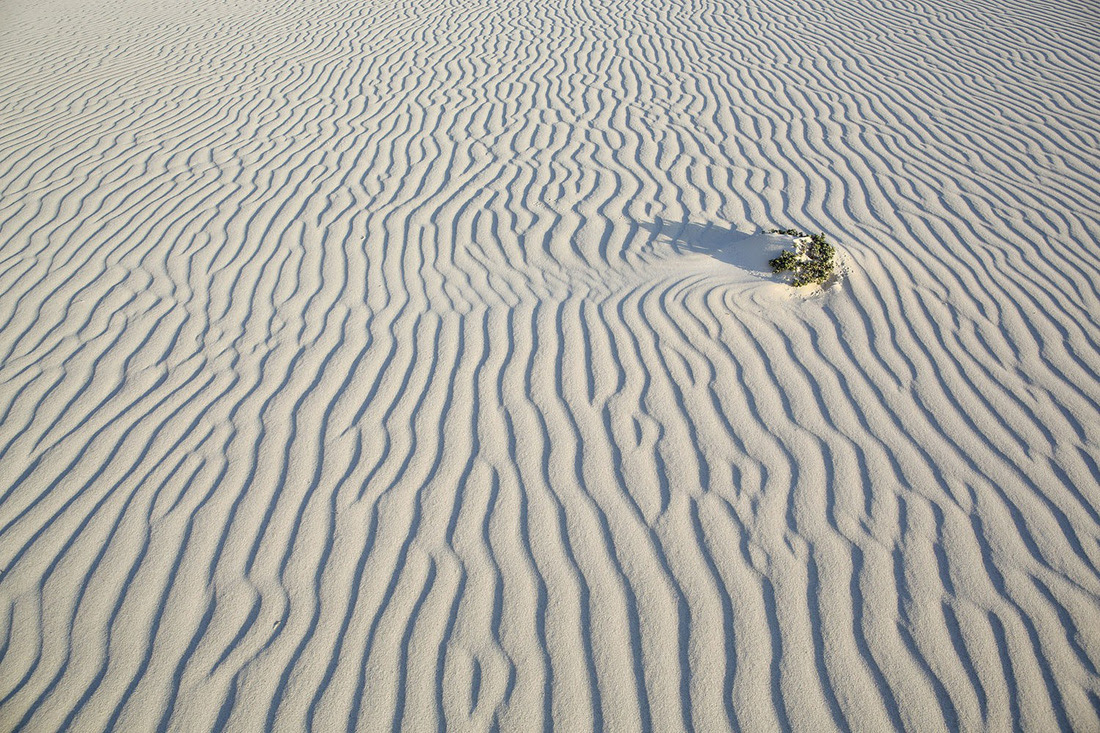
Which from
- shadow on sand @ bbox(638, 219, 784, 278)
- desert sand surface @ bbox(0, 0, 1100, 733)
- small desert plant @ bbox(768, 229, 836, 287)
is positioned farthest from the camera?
shadow on sand @ bbox(638, 219, 784, 278)

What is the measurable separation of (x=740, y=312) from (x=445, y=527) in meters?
2.12

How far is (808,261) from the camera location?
12.6 feet

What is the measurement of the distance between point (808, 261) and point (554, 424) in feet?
6.70

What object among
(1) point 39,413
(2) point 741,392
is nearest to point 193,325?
(1) point 39,413

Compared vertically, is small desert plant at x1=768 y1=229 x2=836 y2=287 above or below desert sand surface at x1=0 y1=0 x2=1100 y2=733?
above

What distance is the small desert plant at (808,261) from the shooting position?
3.74 m

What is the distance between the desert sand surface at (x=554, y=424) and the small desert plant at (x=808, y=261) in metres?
0.09

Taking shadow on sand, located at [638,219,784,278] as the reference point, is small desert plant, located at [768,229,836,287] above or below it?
above

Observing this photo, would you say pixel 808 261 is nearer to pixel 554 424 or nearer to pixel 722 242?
pixel 722 242

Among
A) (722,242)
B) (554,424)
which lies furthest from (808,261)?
(554,424)

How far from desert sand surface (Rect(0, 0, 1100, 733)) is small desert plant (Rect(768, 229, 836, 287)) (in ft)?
0.30

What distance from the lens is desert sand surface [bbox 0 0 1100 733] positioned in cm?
218

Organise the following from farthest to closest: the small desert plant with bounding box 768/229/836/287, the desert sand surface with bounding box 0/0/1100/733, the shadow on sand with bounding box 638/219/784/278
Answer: the shadow on sand with bounding box 638/219/784/278
the small desert plant with bounding box 768/229/836/287
the desert sand surface with bounding box 0/0/1100/733

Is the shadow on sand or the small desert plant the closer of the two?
the small desert plant
